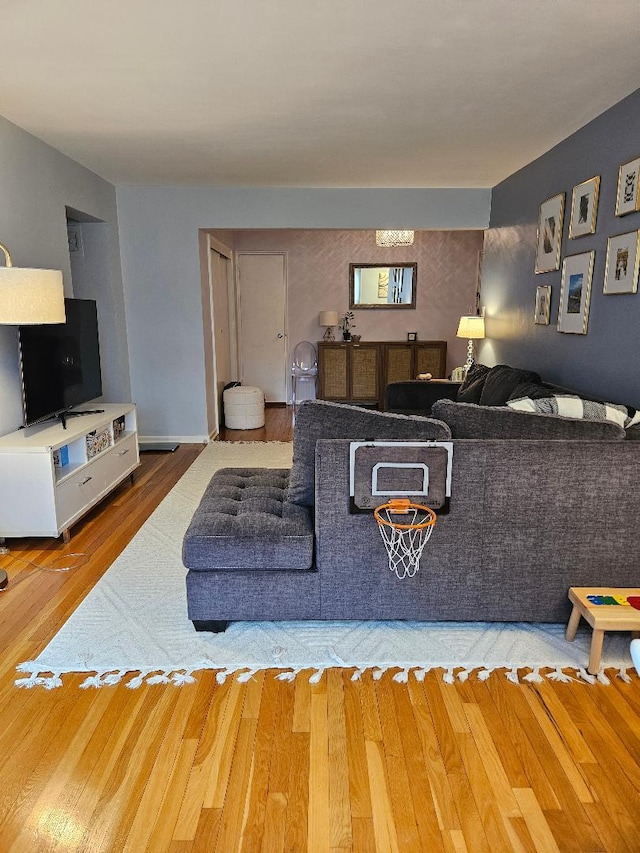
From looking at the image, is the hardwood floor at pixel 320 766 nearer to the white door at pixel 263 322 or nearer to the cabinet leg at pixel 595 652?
the cabinet leg at pixel 595 652

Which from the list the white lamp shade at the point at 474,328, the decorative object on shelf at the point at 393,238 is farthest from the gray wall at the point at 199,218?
the decorative object on shelf at the point at 393,238

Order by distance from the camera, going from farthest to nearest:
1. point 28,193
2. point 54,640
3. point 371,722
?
point 28,193 < point 54,640 < point 371,722

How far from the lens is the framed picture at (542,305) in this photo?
3.93 m

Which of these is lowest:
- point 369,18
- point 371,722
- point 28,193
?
point 371,722

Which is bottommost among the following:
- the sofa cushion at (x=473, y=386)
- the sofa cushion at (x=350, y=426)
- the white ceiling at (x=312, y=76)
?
the sofa cushion at (x=473, y=386)

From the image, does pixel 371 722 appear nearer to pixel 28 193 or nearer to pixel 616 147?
pixel 616 147

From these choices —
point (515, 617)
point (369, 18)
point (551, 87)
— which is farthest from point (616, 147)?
point (515, 617)

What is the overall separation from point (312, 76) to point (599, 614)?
2604mm

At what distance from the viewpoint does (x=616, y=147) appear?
302 centimetres

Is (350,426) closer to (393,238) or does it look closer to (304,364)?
(393,238)

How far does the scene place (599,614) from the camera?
194 cm

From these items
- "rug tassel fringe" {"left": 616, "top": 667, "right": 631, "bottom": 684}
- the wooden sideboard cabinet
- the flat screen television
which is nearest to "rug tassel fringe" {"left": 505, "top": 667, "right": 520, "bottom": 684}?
"rug tassel fringe" {"left": 616, "top": 667, "right": 631, "bottom": 684}

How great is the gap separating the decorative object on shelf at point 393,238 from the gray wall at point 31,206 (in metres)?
3.31

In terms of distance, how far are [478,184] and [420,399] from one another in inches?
78.8
